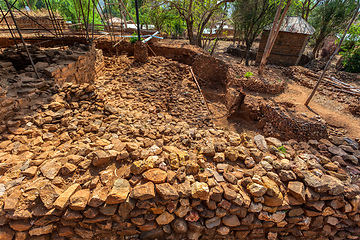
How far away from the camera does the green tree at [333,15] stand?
1539 centimetres

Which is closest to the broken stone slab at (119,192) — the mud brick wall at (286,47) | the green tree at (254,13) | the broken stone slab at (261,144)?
the broken stone slab at (261,144)

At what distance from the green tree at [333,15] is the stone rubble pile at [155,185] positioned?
739 inches

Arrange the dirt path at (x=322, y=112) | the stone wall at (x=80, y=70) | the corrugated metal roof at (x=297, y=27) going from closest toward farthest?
1. the stone wall at (x=80, y=70)
2. the dirt path at (x=322, y=112)
3. the corrugated metal roof at (x=297, y=27)

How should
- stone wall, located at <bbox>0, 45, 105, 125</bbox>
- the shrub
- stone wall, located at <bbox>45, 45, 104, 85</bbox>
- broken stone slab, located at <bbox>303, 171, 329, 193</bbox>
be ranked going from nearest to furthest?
1. broken stone slab, located at <bbox>303, 171, 329, 193</bbox>
2. stone wall, located at <bbox>0, 45, 105, 125</bbox>
3. stone wall, located at <bbox>45, 45, 104, 85</bbox>
4. the shrub

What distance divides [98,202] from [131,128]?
175cm

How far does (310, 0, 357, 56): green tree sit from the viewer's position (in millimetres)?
15392

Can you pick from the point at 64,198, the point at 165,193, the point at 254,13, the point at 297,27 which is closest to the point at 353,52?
the point at 297,27

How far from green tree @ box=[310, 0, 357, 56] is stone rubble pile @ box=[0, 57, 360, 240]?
18.8m

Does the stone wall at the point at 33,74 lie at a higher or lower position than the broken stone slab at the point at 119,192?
higher

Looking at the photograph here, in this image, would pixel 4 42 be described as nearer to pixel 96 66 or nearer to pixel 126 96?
pixel 96 66

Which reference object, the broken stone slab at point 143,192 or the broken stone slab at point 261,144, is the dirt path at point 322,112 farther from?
the broken stone slab at point 143,192

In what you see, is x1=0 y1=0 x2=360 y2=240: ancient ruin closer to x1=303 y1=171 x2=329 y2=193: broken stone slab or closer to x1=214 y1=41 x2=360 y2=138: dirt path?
x1=303 y1=171 x2=329 y2=193: broken stone slab

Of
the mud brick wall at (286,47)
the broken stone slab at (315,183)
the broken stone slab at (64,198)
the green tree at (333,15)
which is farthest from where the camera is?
the green tree at (333,15)

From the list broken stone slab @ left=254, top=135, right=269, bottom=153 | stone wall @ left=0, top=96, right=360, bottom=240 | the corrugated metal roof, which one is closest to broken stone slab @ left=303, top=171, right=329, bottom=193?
stone wall @ left=0, top=96, right=360, bottom=240
